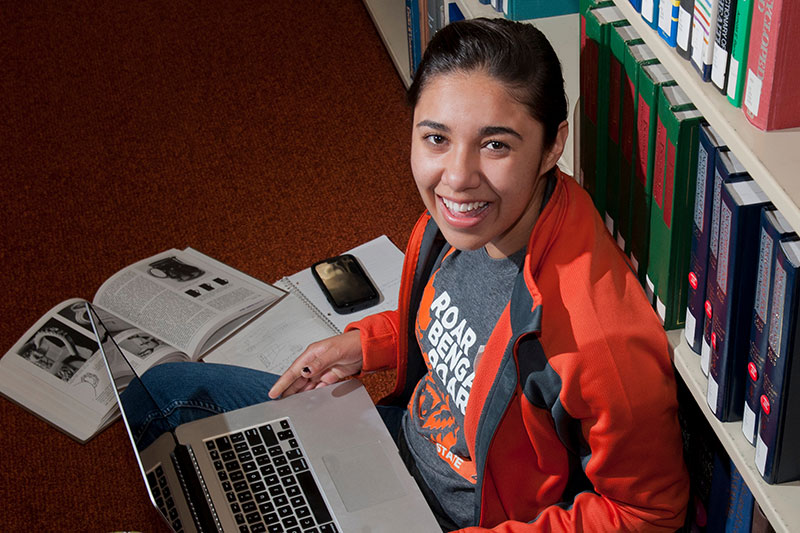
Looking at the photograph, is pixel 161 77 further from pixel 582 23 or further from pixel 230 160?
pixel 582 23

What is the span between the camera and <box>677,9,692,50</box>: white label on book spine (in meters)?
0.95

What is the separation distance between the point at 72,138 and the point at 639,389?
234 cm

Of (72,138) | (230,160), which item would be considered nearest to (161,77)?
(72,138)

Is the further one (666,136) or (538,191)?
(538,191)

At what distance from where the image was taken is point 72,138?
289cm

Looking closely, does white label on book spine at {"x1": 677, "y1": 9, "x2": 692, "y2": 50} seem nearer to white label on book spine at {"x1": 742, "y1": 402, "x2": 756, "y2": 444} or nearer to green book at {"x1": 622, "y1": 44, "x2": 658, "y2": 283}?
green book at {"x1": 622, "y1": 44, "x2": 658, "y2": 283}

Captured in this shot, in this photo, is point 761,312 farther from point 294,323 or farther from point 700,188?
point 294,323

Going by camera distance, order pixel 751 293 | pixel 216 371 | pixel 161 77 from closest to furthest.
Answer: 1. pixel 751 293
2. pixel 216 371
3. pixel 161 77

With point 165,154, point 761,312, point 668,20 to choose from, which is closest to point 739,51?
point 668,20

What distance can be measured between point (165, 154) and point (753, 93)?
2.19 metres

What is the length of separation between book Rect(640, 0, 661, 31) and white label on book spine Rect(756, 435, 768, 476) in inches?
18.1

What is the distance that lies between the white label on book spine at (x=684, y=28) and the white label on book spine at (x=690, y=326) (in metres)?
0.30

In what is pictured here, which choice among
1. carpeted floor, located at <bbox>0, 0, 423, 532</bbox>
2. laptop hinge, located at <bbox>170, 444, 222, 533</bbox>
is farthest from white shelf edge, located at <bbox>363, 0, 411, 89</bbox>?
laptop hinge, located at <bbox>170, 444, 222, 533</bbox>

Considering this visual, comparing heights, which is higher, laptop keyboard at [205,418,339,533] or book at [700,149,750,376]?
book at [700,149,750,376]
